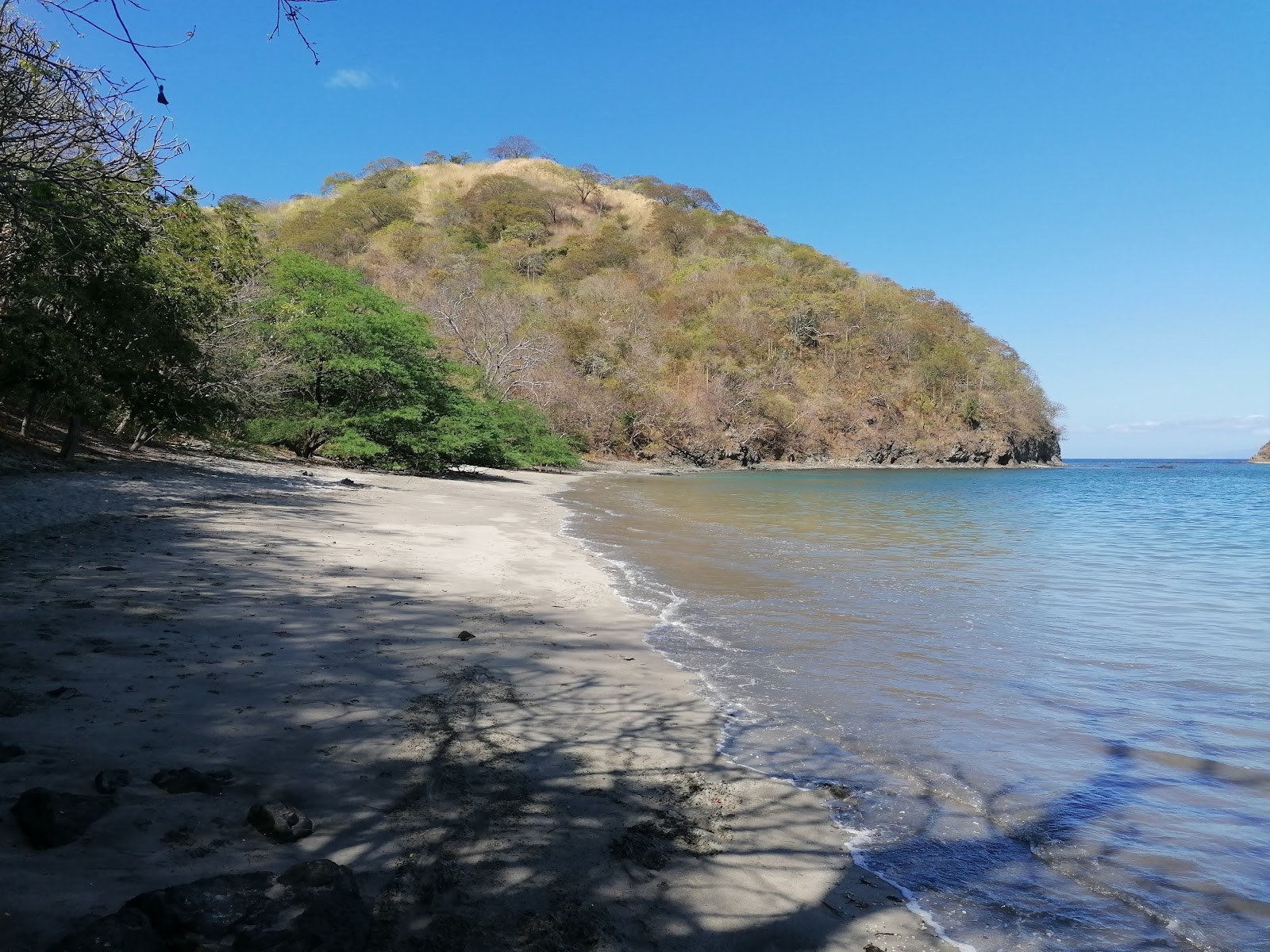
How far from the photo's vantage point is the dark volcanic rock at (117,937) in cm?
Answer: 169

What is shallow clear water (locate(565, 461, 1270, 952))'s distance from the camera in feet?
9.20

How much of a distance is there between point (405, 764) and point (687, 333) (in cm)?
5997

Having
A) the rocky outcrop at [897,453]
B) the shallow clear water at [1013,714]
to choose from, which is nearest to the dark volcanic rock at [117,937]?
the shallow clear water at [1013,714]

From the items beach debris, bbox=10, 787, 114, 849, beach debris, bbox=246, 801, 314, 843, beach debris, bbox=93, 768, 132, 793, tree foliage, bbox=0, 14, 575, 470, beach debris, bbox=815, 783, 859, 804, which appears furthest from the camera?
tree foliage, bbox=0, 14, 575, 470

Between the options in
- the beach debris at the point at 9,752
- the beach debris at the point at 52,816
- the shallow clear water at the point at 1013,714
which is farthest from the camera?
the shallow clear water at the point at 1013,714

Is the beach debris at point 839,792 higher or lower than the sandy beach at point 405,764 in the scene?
lower

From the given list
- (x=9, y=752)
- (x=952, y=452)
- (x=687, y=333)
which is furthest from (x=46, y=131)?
(x=952, y=452)

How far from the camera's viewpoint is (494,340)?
1661 inches

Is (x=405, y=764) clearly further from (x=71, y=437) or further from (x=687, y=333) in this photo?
(x=687, y=333)

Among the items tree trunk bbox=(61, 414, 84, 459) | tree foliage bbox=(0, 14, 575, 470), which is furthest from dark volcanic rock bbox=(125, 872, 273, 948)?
tree trunk bbox=(61, 414, 84, 459)

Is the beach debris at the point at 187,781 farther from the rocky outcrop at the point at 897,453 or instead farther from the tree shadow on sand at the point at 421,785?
the rocky outcrop at the point at 897,453

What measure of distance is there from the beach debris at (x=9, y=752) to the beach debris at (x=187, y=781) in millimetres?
508

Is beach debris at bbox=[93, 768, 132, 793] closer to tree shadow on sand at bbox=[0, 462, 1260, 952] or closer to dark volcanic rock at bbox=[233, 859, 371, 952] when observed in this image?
tree shadow on sand at bbox=[0, 462, 1260, 952]

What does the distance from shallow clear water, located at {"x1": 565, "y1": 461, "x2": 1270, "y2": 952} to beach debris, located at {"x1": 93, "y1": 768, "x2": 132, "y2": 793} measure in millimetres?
2716
